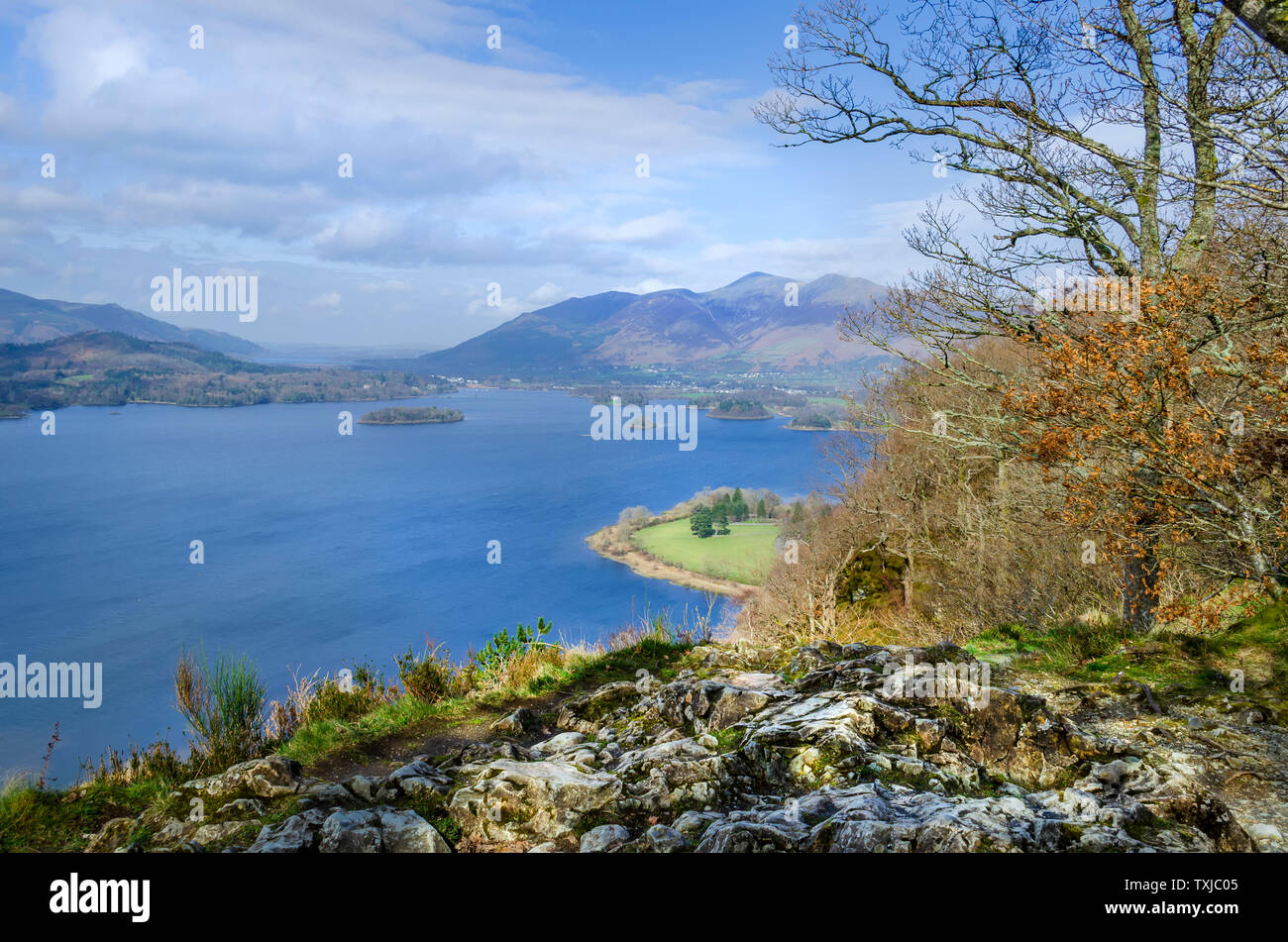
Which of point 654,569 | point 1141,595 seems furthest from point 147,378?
point 1141,595

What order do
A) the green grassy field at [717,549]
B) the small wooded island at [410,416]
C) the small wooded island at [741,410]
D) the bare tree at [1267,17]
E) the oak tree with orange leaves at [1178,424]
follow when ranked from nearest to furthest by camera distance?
1. the bare tree at [1267,17]
2. the oak tree with orange leaves at [1178,424]
3. the green grassy field at [717,549]
4. the small wooded island at [741,410]
5. the small wooded island at [410,416]

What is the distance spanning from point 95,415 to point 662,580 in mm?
146649

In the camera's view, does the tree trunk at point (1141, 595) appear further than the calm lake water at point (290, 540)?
No

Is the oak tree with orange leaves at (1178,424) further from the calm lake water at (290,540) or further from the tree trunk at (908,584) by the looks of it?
the tree trunk at (908,584)

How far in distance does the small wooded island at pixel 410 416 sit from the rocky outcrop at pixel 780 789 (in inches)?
6666

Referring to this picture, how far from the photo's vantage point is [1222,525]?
19.1 ft

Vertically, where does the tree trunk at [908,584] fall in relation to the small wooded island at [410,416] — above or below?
below

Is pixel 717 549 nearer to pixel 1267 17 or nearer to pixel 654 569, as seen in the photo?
pixel 654 569

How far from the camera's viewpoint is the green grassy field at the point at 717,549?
215 ft

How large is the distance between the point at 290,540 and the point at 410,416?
83.2m

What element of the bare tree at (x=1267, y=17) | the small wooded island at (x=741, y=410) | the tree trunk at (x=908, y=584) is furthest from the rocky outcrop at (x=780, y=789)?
the small wooded island at (x=741, y=410)

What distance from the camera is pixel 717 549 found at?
73.5 meters

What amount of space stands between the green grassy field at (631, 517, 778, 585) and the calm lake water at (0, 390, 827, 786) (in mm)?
3688
